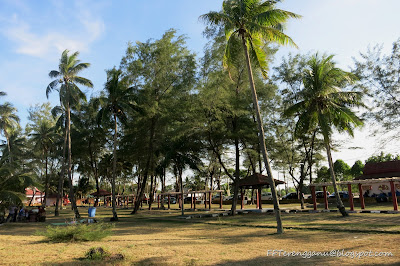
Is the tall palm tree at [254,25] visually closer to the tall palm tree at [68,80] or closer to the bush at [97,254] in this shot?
the bush at [97,254]

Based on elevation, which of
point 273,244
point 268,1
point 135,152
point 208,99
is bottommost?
point 273,244

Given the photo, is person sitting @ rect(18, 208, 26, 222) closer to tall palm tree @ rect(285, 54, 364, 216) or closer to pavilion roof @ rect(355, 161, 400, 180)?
tall palm tree @ rect(285, 54, 364, 216)

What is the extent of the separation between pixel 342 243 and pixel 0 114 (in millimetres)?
44046

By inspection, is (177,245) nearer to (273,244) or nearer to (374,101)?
(273,244)

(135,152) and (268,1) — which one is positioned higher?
(268,1)

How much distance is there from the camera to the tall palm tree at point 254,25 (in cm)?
1230

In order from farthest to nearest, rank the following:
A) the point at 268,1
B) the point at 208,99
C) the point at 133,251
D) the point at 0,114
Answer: the point at 0,114, the point at 208,99, the point at 268,1, the point at 133,251

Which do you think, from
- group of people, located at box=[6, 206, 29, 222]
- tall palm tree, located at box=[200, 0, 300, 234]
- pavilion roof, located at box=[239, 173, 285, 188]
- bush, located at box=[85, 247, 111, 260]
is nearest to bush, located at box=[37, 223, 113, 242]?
bush, located at box=[85, 247, 111, 260]

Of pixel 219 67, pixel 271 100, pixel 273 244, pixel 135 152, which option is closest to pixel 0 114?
pixel 135 152

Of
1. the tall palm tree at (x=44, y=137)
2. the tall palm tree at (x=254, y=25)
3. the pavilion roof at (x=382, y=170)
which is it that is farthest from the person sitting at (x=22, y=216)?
the pavilion roof at (x=382, y=170)

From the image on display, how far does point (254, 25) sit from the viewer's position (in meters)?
12.6

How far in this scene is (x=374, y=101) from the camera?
58.2 ft

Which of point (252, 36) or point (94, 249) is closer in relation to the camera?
point (94, 249)

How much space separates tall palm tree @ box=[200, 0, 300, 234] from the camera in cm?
1230
